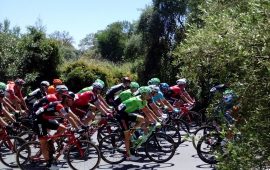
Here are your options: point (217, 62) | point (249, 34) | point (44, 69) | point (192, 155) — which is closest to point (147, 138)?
point (192, 155)

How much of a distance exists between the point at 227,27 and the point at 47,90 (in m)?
8.53

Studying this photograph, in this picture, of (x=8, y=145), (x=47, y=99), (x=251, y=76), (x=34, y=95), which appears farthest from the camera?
(x=34, y=95)

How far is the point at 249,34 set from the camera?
3.54 m

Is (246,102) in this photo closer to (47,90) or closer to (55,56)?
(47,90)

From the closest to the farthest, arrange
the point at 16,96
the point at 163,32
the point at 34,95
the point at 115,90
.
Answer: the point at 34,95, the point at 115,90, the point at 16,96, the point at 163,32

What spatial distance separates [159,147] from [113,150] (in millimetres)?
1117

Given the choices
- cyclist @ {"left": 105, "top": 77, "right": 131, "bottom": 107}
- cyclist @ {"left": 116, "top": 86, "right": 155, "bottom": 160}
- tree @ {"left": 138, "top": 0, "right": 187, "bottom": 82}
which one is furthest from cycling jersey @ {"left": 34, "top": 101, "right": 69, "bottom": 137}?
tree @ {"left": 138, "top": 0, "right": 187, "bottom": 82}

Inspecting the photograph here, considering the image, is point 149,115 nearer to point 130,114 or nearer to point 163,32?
point 130,114

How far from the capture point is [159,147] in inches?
405

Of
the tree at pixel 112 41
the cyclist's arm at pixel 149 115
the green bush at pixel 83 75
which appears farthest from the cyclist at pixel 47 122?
the tree at pixel 112 41

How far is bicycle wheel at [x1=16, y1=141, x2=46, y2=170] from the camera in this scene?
9.30m

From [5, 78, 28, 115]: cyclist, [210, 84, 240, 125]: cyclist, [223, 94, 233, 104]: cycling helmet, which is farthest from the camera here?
[5, 78, 28, 115]: cyclist

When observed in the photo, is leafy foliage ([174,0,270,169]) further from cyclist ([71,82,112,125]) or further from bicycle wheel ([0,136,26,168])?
cyclist ([71,82,112,125])

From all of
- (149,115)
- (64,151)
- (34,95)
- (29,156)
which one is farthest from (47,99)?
(34,95)
